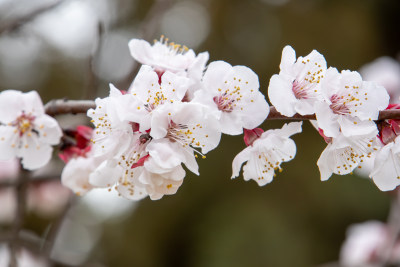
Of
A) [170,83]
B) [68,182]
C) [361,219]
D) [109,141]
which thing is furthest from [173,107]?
[361,219]

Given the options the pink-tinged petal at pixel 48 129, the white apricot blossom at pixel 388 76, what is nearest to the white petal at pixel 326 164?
the pink-tinged petal at pixel 48 129

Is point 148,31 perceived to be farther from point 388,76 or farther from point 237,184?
point 237,184

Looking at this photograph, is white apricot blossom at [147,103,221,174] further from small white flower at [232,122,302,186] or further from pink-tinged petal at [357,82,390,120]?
pink-tinged petal at [357,82,390,120]

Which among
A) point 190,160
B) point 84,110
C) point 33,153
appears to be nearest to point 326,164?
point 190,160

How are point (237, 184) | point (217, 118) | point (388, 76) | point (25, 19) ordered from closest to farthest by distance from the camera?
point (217, 118)
point (25, 19)
point (388, 76)
point (237, 184)

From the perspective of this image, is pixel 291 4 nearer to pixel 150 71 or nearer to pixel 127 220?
pixel 127 220

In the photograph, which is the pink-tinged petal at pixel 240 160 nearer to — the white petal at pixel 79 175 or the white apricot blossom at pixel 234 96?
the white apricot blossom at pixel 234 96

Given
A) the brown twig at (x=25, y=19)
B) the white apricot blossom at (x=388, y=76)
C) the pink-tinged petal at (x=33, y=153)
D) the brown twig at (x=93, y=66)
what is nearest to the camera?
the pink-tinged petal at (x=33, y=153)
